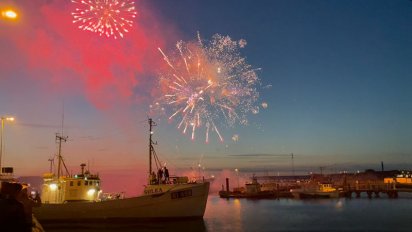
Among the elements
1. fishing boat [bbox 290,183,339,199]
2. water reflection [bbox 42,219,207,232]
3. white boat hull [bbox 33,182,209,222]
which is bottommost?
fishing boat [bbox 290,183,339,199]

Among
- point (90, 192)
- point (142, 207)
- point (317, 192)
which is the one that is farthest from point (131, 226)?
point (317, 192)

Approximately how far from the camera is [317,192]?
119 m

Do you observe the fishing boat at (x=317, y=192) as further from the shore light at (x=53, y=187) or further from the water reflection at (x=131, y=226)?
the shore light at (x=53, y=187)

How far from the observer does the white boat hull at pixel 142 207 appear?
39625 mm

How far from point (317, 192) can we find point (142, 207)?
8979cm

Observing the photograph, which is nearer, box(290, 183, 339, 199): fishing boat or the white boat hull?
the white boat hull

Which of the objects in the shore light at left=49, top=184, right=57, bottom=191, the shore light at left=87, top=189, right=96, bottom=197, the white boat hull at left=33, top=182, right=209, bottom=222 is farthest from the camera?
the shore light at left=49, top=184, right=57, bottom=191

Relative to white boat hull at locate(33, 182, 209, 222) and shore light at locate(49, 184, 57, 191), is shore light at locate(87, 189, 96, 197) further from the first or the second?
shore light at locate(49, 184, 57, 191)

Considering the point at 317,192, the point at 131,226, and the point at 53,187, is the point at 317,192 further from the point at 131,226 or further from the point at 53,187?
the point at 131,226

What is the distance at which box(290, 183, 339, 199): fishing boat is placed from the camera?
11625 cm

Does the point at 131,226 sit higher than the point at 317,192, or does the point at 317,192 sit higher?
the point at 131,226

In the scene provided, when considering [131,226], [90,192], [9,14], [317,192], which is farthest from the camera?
[317,192]

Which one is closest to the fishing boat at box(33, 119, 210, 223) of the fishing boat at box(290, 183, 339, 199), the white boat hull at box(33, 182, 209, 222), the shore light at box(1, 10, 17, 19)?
the white boat hull at box(33, 182, 209, 222)

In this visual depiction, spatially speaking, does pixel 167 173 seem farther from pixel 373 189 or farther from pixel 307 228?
pixel 373 189
